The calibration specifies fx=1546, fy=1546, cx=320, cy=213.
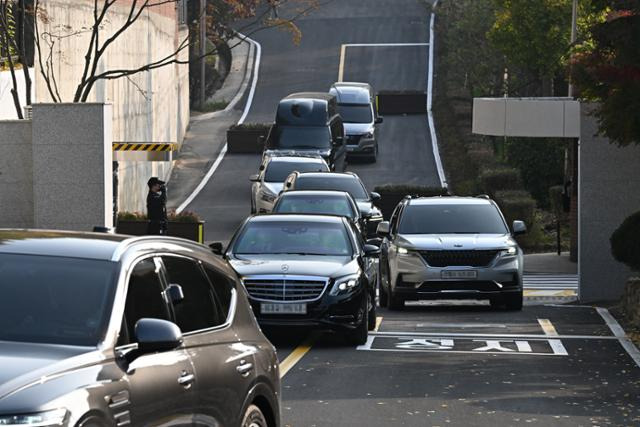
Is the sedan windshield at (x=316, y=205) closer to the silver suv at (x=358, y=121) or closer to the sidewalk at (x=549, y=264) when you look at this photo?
the sidewalk at (x=549, y=264)

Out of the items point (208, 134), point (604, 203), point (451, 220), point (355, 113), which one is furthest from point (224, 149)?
point (451, 220)

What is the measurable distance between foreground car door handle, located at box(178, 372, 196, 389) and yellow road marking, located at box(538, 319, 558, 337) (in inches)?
497

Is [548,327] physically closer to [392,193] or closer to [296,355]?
[296,355]

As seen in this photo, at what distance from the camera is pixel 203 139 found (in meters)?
61.2

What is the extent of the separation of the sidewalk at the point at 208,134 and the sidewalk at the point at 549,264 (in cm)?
1420

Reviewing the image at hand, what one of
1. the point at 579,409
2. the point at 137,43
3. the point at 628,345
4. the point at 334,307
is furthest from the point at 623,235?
the point at 137,43

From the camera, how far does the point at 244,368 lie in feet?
26.8

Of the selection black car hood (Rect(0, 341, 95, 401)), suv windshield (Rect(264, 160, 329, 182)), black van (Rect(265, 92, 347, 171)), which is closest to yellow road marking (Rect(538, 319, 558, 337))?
black car hood (Rect(0, 341, 95, 401))

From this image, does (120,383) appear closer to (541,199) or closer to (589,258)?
(589,258)

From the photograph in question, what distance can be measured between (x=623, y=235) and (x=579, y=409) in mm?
10078

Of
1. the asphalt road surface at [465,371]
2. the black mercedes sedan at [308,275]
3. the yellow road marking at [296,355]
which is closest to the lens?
the asphalt road surface at [465,371]

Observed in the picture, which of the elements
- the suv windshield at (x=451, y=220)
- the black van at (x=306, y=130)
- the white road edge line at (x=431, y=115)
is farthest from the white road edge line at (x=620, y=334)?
the white road edge line at (x=431, y=115)

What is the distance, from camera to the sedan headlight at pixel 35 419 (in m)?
5.80

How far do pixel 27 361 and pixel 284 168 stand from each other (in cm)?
3468
